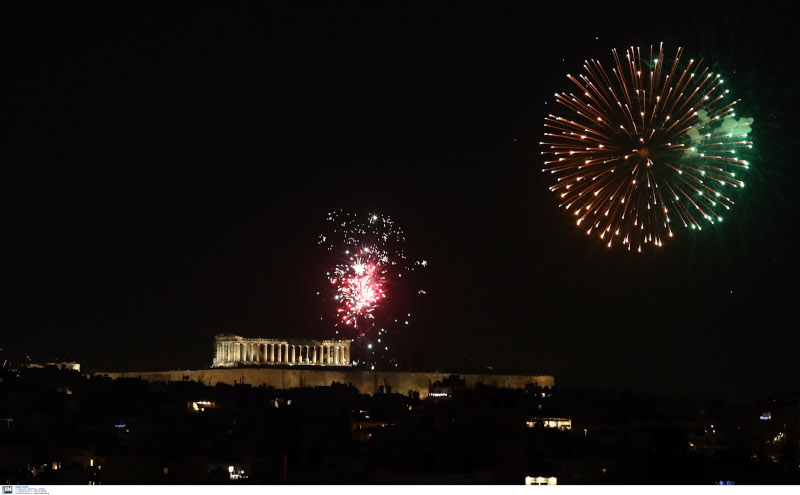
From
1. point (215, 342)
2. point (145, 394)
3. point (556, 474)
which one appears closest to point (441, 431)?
Result: point (556, 474)

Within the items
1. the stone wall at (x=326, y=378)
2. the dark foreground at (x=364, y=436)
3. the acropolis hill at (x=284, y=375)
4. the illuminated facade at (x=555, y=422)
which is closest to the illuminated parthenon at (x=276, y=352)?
the acropolis hill at (x=284, y=375)

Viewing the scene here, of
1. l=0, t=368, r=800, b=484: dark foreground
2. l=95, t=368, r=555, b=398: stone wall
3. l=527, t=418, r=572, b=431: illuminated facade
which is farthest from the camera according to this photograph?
l=95, t=368, r=555, b=398: stone wall

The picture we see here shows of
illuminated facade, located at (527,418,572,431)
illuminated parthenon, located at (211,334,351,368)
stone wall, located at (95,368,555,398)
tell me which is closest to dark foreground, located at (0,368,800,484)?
illuminated facade, located at (527,418,572,431)

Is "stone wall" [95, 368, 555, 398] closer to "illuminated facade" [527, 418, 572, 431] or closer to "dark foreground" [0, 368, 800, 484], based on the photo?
"dark foreground" [0, 368, 800, 484]

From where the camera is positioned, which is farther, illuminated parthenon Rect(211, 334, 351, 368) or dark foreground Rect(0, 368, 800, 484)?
illuminated parthenon Rect(211, 334, 351, 368)

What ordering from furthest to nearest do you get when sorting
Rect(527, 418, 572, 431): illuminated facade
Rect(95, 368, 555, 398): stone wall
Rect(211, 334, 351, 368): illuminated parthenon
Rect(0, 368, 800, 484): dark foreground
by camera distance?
Rect(211, 334, 351, 368): illuminated parthenon
Rect(95, 368, 555, 398): stone wall
Rect(527, 418, 572, 431): illuminated facade
Rect(0, 368, 800, 484): dark foreground

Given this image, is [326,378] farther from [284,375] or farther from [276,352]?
[276,352]
